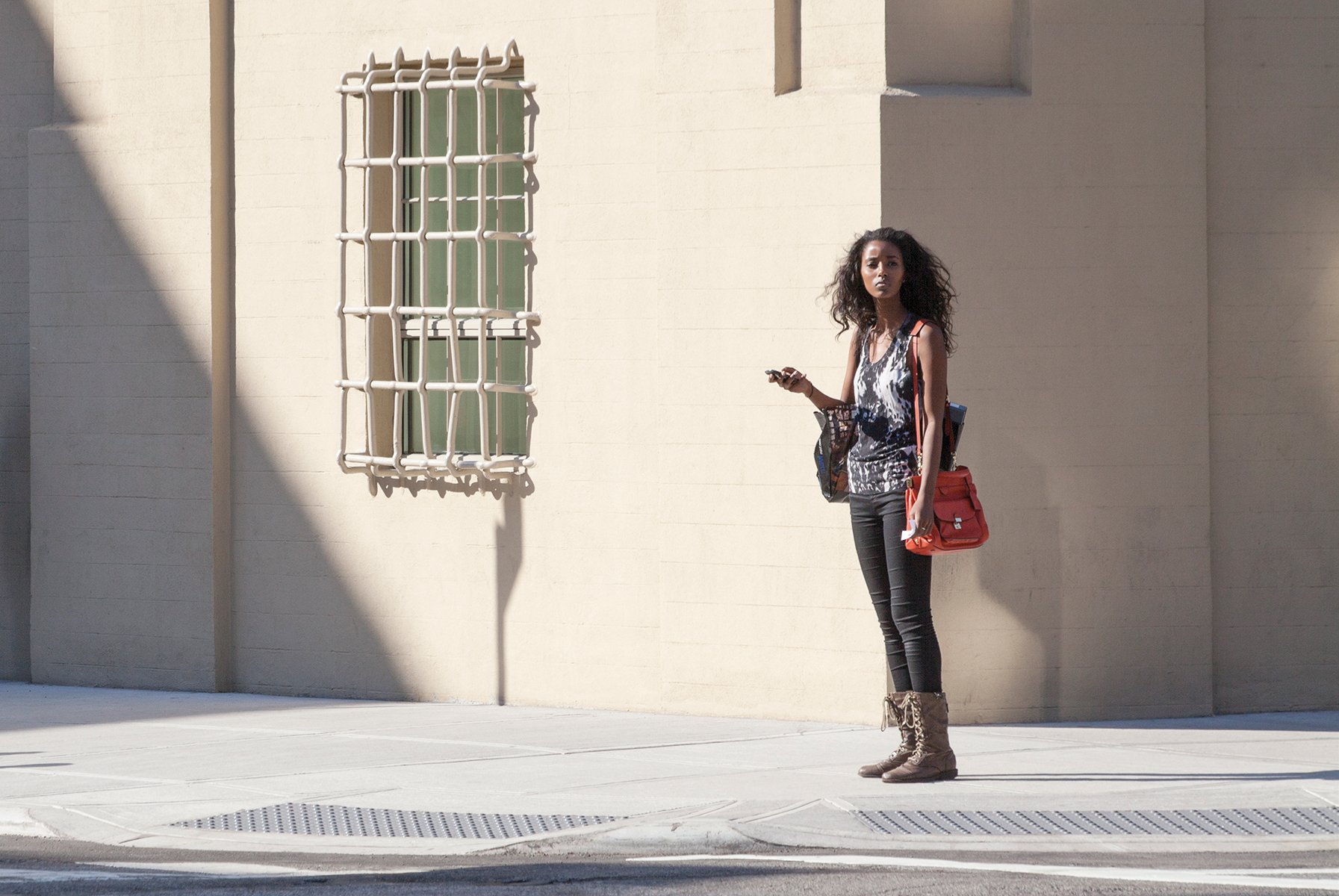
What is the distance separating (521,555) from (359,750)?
1.80m

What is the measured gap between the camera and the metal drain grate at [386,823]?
7184 millimetres

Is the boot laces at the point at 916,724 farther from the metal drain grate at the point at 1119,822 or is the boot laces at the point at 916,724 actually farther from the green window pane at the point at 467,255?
the green window pane at the point at 467,255

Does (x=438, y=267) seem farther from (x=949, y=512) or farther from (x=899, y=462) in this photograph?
A: (x=949, y=512)

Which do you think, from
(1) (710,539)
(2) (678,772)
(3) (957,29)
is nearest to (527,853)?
(2) (678,772)

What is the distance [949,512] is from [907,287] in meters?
0.93

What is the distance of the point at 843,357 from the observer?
31.6 ft

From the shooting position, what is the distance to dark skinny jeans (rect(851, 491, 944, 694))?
804 centimetres

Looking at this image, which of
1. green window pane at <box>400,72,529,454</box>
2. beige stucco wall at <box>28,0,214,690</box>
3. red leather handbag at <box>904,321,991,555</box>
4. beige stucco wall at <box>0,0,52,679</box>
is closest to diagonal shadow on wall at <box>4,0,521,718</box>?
beige stucco wall at <box>28,0,214,690</box>

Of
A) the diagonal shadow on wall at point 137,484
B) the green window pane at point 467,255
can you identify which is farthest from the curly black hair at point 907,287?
the diagonal shadow on wall at point 137,484

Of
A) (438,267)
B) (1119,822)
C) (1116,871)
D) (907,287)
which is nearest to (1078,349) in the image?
(907,287)

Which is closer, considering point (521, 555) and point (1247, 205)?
point (1247, 205)

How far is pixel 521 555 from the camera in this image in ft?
34.9

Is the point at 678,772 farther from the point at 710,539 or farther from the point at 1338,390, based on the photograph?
the point at 1338,390

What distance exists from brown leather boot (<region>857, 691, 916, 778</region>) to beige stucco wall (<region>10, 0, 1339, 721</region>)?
1422mm
